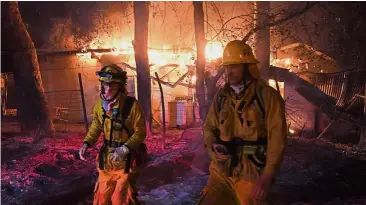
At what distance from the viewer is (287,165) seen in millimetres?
8453

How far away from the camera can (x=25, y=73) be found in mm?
12156

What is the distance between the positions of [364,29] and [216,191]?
625 inches

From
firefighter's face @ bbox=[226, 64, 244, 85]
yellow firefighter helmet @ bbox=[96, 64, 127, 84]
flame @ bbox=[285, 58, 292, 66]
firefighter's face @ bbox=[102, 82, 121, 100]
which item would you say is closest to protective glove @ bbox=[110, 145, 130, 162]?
firefighter's face @ bbox=[102, 82, 121, 100]

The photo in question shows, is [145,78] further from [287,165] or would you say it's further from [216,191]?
[216,191]

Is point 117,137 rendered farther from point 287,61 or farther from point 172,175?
point 287,61

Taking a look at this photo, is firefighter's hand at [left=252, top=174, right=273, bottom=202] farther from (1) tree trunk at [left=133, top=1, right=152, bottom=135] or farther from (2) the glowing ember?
(2) the glowing ember

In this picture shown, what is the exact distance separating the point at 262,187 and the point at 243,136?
52cm

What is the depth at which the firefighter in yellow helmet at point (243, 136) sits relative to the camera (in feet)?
10.4

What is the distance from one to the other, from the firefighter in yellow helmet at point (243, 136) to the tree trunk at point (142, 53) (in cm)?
938

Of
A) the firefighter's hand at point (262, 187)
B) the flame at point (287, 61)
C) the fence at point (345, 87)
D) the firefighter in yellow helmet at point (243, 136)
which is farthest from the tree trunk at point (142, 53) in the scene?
the firefighter's hand at point (262, 187)

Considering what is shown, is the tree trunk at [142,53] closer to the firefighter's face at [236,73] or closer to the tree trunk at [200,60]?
the tree trunk at [200,60]

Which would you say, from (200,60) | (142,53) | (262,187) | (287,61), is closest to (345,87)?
(287,61)

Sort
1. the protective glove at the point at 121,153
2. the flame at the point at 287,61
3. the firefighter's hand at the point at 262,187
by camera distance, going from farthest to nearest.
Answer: the flame at the point at 287,61, the protective glove at the point at 121,153, the firefighter's hand at the point at 262,187

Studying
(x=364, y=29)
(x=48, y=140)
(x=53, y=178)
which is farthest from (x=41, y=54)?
(x=364, y=29)
